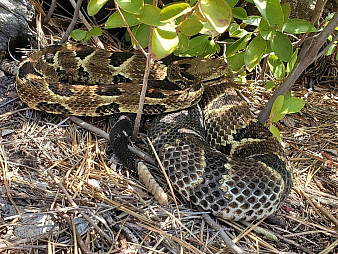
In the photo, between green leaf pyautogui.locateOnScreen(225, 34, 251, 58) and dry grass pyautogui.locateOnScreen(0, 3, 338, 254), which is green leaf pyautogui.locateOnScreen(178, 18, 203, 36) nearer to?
dry grass pyautogui.locateOnScreen(0, 3, 338, 254)

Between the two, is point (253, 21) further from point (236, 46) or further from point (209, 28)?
point (209, 28)

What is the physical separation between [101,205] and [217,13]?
1.44 m

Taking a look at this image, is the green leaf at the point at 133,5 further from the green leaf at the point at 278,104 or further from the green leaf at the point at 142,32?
the green leaf at the point at 278,104

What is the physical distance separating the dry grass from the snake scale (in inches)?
5.6

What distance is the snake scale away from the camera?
8.25 ft

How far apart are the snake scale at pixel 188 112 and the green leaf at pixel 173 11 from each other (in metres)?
1.25

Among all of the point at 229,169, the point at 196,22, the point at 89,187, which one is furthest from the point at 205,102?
the point at 196,22

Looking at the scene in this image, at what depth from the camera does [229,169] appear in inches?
99.8

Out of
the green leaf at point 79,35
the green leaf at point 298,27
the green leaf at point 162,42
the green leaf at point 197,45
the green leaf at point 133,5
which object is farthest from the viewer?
the green leaf at point 79,35

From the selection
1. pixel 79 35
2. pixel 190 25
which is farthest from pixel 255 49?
pixel 79 35

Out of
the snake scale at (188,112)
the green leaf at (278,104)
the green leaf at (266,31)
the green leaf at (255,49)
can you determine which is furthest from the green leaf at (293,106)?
the green leaf at (266,31)

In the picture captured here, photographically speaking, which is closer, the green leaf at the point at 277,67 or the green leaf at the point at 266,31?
the green leaf at the point at 266,31

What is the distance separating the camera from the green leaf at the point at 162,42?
1.69 meters

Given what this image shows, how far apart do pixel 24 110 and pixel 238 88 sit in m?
2.22
